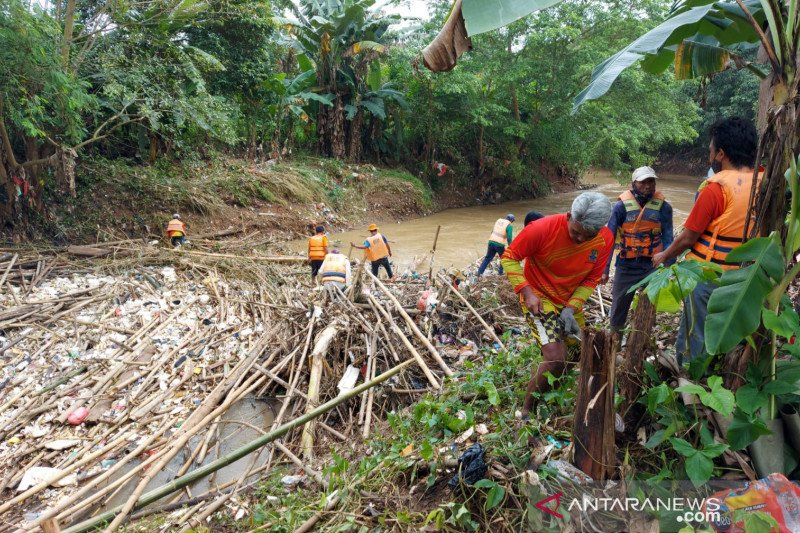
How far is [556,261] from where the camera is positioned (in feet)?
9.59

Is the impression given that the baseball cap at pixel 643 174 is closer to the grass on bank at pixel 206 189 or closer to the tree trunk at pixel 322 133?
the grass on bank at pixel 206 189

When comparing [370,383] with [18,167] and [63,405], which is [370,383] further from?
[18,167]

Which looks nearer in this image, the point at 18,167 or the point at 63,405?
the point at 63,405

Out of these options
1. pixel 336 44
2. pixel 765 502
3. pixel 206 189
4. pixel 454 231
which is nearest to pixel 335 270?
pixel 765 502

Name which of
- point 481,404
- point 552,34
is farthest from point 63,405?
point 552,34

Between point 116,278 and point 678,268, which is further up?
point 678,268

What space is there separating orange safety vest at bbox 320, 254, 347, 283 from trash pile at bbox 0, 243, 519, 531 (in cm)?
32

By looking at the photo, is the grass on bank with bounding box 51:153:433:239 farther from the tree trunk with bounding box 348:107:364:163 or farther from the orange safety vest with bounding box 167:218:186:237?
the orange safety vest with bounding box 167:218:186:237

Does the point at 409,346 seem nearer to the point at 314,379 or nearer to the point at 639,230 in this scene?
the point at 314,379

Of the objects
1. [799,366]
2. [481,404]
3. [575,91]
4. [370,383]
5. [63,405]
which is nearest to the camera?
[799,366]

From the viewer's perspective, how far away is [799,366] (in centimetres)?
182

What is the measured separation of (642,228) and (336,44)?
1399 centimetres

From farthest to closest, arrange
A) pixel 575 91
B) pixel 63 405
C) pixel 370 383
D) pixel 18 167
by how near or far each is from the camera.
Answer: pixel 575 91 < pixel 18 167 < pixel 63 405 < pixel 370 383

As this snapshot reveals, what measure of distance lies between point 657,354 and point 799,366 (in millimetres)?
570
